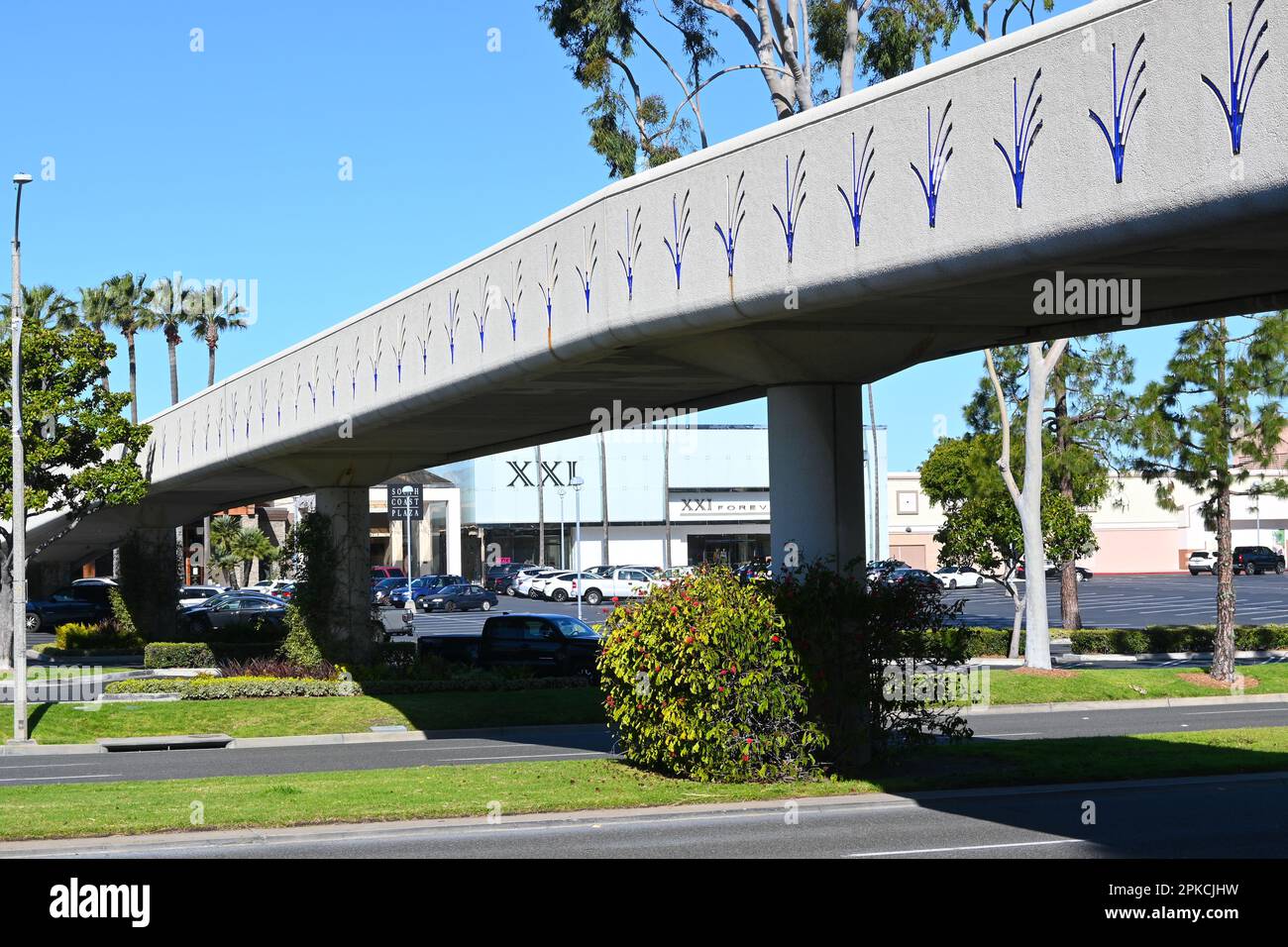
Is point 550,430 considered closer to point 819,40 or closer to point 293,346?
point 293,346

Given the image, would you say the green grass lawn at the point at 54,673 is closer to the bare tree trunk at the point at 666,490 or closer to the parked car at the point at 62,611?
the parked car at the point at 62,611

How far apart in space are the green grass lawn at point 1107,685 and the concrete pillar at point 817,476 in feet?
45.9

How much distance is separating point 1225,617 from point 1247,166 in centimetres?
2627

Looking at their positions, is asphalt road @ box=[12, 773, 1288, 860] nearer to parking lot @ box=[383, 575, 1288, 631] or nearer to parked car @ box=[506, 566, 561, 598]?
parking lot @ box=[383, 575, 1288, 631]

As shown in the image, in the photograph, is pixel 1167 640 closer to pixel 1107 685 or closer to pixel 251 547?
pixel 1107 685

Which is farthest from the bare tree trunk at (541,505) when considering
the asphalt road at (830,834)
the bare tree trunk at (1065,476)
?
the asphalt road at (830,834)

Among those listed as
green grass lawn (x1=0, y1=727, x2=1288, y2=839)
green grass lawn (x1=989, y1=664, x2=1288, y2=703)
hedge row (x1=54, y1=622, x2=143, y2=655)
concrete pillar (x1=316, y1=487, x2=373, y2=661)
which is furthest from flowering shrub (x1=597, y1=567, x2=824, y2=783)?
hedge row (x1=54, y1=622, x2=143, y2=655)

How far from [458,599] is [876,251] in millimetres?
56946

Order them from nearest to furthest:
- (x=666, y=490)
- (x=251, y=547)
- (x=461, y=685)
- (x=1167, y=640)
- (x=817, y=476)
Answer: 1. (x=817, y=476)
2. (x=461, y=685)
3. (x=1167, y=640)
4. (x=666, y=490)
5. (x=251, y=547)

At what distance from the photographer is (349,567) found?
107 ft

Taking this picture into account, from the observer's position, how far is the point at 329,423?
80.8 ft

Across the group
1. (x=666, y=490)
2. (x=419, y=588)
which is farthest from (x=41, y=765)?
(x=666, y=490)

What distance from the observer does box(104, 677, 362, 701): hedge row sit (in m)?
28.6
